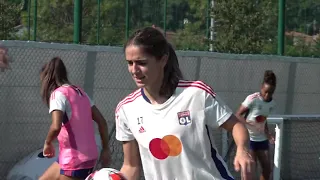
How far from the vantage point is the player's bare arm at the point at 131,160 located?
454cm

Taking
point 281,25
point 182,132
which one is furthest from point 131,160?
point 281,25

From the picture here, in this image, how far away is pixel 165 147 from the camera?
425 cm

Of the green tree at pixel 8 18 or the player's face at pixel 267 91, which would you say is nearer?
the player's face at pixel 267 91

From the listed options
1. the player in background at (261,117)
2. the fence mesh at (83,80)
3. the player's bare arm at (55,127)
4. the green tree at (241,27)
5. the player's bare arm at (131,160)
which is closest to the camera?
the player's bare arm at (131,160)

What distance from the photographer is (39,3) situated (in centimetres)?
1811

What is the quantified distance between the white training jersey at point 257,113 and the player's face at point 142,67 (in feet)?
22.7

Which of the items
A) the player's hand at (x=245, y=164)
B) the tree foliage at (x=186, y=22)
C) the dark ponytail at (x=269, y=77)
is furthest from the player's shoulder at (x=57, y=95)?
the tree foliage at (x=186, y=22)

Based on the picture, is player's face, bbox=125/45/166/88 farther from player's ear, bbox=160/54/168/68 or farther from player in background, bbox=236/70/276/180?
player in background, bbox=236/70/276/180

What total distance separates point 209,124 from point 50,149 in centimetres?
325

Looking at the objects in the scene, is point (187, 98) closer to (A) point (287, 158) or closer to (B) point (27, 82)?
(B) point (27, 82)

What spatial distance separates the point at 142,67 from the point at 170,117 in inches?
12.6

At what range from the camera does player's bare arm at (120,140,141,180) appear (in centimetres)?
454

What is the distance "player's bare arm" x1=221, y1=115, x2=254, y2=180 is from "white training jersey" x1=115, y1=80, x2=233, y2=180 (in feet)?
0.15

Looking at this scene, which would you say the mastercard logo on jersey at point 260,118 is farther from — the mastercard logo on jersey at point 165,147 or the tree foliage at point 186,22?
the mastercard logo on jersey at point 165,147
